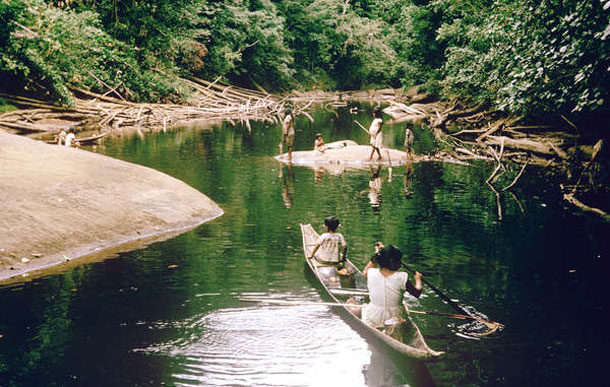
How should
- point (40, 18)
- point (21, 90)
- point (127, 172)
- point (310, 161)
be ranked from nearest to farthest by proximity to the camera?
point (127, 172) < point (310, 161) < point (40, 18) < point (21, 90)

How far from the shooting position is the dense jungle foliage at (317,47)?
1313 centimetres

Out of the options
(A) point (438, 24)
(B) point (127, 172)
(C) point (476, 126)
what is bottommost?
(B) point (127, 172)

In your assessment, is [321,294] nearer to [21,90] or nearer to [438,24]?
[21,90]

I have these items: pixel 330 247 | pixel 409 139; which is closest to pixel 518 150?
pixel 409 139

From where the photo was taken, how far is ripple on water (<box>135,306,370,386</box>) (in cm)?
689

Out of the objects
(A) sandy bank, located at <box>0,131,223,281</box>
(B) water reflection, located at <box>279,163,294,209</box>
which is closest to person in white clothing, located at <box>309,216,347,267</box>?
(A) sandy bank, located at <box>0,131,223,281</box>

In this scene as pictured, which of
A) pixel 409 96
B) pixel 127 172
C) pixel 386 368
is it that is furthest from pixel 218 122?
pixel 386 368

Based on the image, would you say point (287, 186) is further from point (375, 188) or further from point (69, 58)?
point (69, 58)

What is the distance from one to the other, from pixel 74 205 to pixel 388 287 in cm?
712

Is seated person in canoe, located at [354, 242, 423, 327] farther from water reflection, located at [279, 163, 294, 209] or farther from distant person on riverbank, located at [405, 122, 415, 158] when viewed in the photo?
distant person on riverbank, located at [405, 122, 415, 158]

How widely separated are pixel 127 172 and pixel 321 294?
21.8 feet

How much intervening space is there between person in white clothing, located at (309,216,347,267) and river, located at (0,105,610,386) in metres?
0.50

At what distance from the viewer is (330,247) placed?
9797 mm

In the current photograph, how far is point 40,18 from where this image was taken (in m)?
27.3
